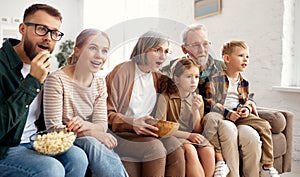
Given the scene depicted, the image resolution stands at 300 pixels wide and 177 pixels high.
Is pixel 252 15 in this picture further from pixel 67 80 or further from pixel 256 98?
pixel 67 80

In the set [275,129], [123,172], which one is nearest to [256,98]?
[275,129]

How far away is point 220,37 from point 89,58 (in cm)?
214

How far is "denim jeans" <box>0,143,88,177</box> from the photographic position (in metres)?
0.98

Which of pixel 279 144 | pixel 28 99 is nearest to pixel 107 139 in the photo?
pixel 28 99

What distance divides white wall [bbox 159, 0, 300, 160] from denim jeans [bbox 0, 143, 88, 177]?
1.93 m

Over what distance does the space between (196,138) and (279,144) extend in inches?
25.8

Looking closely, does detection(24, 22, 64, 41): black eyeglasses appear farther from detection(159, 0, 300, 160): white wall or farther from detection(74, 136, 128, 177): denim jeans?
detection(159, 0, 300, 160): white wall

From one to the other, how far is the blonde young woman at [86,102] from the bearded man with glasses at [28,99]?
75mm

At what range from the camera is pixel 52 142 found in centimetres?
103

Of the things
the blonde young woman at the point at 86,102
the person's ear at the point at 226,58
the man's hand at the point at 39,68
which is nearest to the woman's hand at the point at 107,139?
the blonde young woman at the point at 86,102

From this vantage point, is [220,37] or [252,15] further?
[220,37]

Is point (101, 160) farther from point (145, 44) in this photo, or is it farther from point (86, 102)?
point (145, 44)

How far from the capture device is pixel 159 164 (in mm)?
1250

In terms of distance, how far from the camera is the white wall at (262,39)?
7.76 feet
